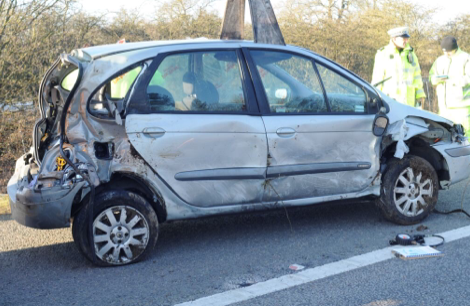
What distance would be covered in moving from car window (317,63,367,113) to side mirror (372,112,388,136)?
0.14 meters

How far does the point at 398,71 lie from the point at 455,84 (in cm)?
126

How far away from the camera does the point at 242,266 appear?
15.8 ft

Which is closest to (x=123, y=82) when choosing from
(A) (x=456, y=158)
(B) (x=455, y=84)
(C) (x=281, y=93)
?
(C) (x=281, y=93)

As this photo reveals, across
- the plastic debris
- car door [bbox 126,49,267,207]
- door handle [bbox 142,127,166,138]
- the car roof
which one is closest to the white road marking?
the plastic debris

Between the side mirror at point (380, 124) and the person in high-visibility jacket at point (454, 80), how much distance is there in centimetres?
401

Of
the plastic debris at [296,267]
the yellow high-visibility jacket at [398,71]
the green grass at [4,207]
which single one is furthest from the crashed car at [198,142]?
the yellow high-visibility jacket at [398,71]

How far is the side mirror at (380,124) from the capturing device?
18.8ft

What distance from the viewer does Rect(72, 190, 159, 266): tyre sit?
4.72 m

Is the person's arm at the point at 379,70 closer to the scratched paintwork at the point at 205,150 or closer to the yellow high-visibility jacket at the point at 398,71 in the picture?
the yellow high-visibility jacket at the point at 398,71

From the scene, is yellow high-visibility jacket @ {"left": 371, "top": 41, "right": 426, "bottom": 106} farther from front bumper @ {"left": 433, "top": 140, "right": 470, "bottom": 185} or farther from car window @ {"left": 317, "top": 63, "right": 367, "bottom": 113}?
car window @ {"left": 317, "top": 63, "right": 367, "bottom": 113}

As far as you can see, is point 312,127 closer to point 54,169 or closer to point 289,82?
point 289,82

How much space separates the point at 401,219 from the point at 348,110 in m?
1.18

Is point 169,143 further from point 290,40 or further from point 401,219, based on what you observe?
point 290,40

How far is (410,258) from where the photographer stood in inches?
193
